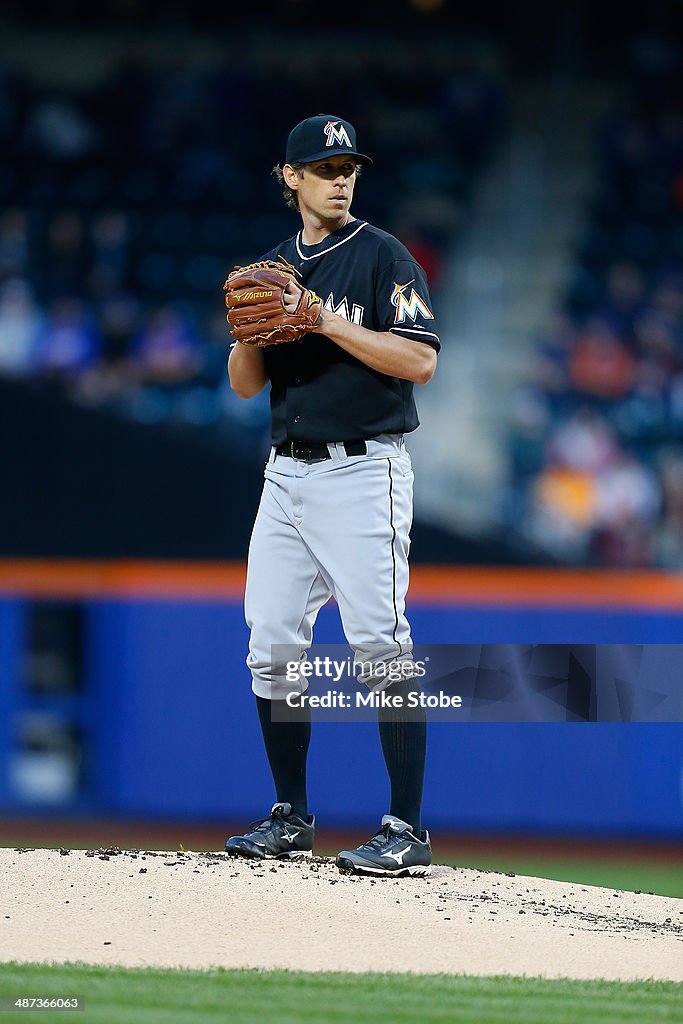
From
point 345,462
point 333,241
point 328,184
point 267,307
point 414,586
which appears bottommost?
point 414,586

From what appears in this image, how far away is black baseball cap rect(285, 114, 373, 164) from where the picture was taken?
4137mm

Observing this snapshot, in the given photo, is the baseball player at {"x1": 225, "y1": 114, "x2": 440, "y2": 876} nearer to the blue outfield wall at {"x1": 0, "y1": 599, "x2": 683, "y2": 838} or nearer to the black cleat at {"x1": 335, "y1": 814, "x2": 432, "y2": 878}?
the black cleat at {"x1": 335, "y1": 814, "x2": 432, "y2": 878}

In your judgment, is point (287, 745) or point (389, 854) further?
point (287, 745)

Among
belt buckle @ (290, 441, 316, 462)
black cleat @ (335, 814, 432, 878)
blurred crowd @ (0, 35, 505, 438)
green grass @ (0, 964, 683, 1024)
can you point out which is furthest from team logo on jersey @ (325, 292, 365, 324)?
blurred crowd @ (0, 35, 505, 438)

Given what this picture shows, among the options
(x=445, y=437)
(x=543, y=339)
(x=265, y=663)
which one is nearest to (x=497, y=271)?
(x=543, y=339)

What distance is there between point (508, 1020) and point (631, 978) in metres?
0.54

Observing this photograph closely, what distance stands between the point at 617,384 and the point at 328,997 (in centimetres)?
793

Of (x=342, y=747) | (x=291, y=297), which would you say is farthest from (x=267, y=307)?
(x=342, y=747)

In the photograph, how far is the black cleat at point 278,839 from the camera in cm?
438

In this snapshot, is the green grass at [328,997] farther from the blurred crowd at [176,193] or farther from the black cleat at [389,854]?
the blurred crowd at [176,193]

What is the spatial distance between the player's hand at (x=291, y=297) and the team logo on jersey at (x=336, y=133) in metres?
0.44

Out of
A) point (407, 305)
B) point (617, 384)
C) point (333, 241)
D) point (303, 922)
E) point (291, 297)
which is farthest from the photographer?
point (617, 384)

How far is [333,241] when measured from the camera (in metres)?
4.27

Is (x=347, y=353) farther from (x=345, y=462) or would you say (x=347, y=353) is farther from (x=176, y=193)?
(x=176, y=193)
